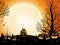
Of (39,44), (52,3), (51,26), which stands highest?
(52,3)

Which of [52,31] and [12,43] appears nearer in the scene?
[12,43]

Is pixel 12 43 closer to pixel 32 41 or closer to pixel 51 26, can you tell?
pixel 32 41

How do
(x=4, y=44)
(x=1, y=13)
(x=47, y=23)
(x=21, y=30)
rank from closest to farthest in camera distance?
(x=4, y=44)
(x=1, y=13)
(x=47, y=23)
(x=21, y=30)

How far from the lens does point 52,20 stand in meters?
47.7

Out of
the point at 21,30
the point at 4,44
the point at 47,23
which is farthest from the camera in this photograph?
the point at 21,30

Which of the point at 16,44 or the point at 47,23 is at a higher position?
the point at 47,23

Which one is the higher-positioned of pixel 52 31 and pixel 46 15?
pixel 46 15

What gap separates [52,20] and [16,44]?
16717 mm

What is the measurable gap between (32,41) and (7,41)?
3.60 metres

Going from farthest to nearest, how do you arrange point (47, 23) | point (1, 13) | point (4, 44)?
point (47, 23) < point (1, 13) < point (4, 44)

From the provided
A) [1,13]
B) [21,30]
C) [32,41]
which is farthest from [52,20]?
[21,30]

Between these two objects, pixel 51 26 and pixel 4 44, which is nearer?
pixel 4 44

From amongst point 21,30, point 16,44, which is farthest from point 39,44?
point 21,30

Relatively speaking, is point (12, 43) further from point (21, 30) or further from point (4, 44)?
point (21, 30)
